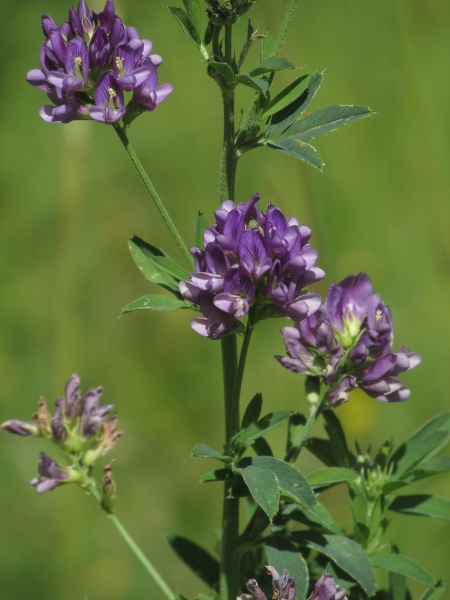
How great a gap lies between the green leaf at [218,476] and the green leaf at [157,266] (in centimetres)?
39

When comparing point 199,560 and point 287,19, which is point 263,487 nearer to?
point 199,560

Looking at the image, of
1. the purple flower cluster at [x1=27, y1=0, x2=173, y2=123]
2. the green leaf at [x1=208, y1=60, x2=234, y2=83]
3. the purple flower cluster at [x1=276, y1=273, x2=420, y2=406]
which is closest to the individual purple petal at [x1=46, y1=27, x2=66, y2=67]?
the purple flower cluster at [x1=27, y1=0, x2=173, y2=123]

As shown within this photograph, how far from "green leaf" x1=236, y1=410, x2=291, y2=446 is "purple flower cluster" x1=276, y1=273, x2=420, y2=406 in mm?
115

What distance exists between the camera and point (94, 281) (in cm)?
519

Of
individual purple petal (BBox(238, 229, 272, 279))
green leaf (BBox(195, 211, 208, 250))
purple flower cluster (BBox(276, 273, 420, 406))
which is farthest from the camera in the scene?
green leaf (BBox(195, 211, 208, 250))

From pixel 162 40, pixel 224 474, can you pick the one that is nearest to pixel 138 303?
pixel 224 474

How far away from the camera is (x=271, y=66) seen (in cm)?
149

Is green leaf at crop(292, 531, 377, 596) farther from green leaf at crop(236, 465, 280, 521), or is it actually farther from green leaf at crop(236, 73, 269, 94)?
green leaf at crop(236, 73, 269, 94)

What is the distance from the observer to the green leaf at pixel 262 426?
5.17 ft

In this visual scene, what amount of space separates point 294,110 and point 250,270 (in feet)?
1.36

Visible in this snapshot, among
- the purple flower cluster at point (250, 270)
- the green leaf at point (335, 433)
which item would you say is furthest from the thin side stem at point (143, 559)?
the purple flower cluster at point (250, 270)

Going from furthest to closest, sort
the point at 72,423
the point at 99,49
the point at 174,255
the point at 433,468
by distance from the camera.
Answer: the point at 174,255 → the point at 72,423 → the point at 433,468 → the point at 99,49

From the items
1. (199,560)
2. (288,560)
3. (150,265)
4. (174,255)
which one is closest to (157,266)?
(150,265)

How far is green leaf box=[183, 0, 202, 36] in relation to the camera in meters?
1.58
